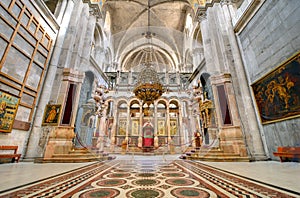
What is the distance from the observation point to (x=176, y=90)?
14.8 metres

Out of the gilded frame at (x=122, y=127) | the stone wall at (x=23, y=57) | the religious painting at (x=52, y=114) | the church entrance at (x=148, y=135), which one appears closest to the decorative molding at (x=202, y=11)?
the stone wall at (x=23, y=57)

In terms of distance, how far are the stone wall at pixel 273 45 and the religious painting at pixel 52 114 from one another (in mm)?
7549

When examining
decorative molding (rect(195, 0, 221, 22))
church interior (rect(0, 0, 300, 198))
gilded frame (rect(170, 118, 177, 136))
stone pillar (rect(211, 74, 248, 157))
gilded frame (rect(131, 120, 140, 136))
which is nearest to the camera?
church interior (rect(0, 0, 300, 198))

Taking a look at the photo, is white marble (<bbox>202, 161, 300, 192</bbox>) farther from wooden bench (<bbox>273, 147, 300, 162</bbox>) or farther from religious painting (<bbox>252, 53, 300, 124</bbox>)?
religious painting (<bbox>252, 53, 300, 124</bbox>)

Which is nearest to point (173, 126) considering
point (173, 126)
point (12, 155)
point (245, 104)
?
point (173, 126)

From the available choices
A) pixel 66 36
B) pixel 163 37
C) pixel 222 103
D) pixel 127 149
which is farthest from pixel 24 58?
pixel 163 37

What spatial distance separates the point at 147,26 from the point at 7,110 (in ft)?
56.5

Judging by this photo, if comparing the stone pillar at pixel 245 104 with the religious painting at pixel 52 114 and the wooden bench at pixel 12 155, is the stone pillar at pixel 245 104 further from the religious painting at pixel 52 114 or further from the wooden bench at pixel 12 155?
the wooden bench at pixel 12 155

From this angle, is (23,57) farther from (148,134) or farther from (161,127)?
(161,127)

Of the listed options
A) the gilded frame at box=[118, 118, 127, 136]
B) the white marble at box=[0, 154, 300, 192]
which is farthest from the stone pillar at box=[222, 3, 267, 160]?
the gilded frame at box=[118, 118, 127, 136]

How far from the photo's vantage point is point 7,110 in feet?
13.0

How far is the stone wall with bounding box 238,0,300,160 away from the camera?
382cm

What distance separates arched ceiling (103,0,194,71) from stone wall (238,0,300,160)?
826 cm

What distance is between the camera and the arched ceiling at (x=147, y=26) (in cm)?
1417
